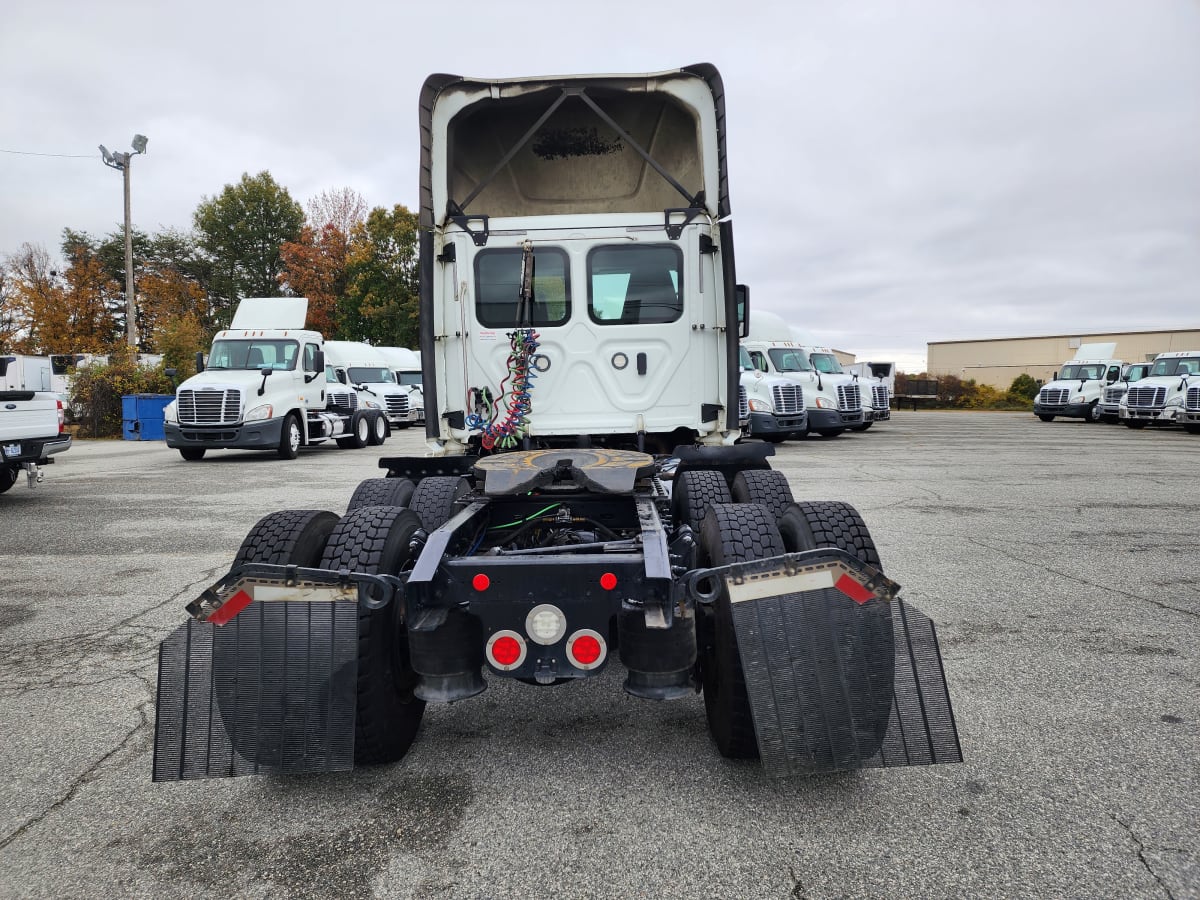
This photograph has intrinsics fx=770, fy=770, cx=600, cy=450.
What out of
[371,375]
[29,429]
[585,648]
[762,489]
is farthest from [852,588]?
[371,375]

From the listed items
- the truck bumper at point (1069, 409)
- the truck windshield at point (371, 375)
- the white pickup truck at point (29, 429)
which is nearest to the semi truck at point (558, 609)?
the white pickup truck at point (29, 429)

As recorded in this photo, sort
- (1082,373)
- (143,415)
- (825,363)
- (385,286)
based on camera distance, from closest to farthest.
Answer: (825,363)
(143,415)
(1082,373)
(385,286)

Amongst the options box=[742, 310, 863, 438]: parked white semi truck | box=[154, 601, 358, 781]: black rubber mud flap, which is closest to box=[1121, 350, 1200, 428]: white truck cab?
box=[742, 310, 863, 438]: parked white semi truck

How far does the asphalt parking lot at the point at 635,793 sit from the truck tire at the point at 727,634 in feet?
0.55

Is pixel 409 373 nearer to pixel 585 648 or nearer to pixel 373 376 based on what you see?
pixel 373 376

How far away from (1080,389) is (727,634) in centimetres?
3099

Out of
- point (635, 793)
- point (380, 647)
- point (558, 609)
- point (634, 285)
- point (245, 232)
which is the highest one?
point (245, 232)

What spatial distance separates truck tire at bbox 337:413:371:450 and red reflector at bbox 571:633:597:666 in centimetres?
1703

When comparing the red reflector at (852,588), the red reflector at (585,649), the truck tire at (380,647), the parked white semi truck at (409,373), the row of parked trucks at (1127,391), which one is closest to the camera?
the red reflector at (852,588)

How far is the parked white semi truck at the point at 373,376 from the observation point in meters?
25.4

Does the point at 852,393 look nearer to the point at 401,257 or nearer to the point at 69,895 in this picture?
the point at 69,895

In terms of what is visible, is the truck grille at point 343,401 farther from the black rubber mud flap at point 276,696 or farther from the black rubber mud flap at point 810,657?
the black rubber mud flap at point 810,657

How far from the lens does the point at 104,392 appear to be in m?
23.4

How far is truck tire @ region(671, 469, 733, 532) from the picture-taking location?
15.0 ft
